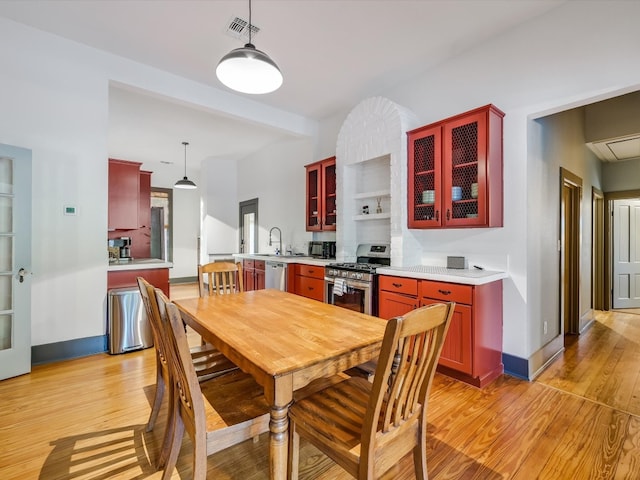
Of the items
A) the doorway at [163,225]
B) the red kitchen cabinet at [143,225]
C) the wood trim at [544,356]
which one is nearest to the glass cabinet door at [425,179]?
the wood trim at [544,356]

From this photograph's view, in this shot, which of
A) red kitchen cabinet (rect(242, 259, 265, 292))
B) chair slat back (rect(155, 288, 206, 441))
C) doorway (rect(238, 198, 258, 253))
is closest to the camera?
chair slat back (rect(155, 288, 206, 441))

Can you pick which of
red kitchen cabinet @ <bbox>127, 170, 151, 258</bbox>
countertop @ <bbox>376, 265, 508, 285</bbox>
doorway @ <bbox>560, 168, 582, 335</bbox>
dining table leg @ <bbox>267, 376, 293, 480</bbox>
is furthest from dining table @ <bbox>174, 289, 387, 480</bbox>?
red kitchen cabinet @ <bbox>127, 170, 151, 258</bbox>

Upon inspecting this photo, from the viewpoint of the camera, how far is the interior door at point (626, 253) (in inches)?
212

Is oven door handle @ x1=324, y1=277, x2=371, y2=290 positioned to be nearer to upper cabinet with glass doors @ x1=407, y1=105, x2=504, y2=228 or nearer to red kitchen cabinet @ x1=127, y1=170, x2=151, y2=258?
upper cabinet with glass doors @ x1=407, y1=105, x2=504, y2=228

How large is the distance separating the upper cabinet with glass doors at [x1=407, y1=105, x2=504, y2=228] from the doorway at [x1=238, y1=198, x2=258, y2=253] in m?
4.18

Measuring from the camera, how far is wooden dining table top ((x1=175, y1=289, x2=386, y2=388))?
1313 mm

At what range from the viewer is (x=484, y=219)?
9.17 feet

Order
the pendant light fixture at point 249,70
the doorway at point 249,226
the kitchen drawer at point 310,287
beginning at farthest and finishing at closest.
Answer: the doorway at point 249,226, the kitchen drawer at point 310,287, the pendant light fixture at point 249,70

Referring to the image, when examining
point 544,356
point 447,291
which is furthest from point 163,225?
point 544,356

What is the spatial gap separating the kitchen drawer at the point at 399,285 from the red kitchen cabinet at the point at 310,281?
98cm

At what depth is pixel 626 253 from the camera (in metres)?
5.46

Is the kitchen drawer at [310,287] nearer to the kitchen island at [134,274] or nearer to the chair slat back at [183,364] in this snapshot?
the kitchen island at [134,274]

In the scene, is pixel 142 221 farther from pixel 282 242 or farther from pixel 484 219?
pixel 484 219

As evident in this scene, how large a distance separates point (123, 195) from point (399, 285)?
3.96 meters
